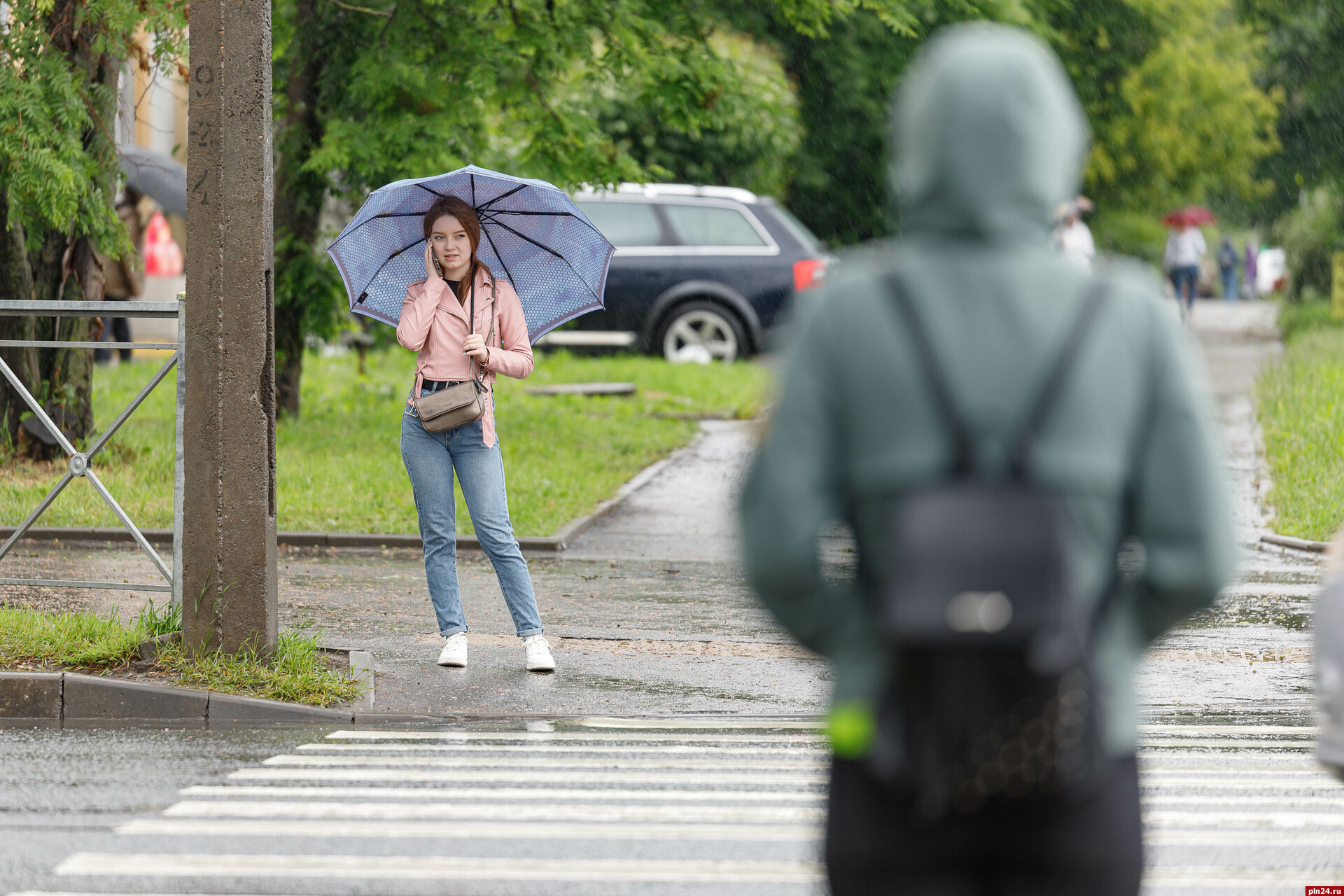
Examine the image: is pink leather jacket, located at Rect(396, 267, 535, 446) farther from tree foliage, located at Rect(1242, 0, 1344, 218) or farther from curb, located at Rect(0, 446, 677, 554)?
tree foliage, located at Rect(1242, 0, 1344, 218)

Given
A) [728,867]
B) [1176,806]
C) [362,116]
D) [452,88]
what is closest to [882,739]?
[728,867]

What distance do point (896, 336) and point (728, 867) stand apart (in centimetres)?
266

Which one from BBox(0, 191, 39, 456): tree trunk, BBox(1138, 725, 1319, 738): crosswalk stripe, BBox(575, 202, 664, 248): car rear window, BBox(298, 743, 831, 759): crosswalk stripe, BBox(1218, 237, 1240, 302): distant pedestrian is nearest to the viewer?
BBox(298, 743, 831, 759): crosswalk stripe

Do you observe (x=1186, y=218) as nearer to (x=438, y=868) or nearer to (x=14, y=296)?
(x=14, y=296)

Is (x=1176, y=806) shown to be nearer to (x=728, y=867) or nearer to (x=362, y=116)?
(x=728, y=867)

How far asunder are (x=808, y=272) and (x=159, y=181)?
7358mm

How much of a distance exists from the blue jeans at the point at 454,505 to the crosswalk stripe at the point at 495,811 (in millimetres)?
1965

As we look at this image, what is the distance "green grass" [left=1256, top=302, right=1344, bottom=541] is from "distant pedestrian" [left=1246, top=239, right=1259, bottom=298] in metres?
42.1

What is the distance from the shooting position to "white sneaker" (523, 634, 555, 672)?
7.38 metres

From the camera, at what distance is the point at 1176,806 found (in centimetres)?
533

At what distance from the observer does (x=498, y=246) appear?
25.4 ft

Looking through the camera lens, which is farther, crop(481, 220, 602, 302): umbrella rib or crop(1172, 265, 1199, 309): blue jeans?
crop(1172, 265, 1199, 309): blue jeans

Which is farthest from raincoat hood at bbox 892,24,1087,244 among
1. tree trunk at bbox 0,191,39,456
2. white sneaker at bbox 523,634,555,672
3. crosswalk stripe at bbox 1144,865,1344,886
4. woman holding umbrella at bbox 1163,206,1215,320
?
woman holding umbrella at bbox 1163,206,1215,320

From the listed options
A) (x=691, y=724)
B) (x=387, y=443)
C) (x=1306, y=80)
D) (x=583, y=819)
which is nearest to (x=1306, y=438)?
(x=387, y=443)
